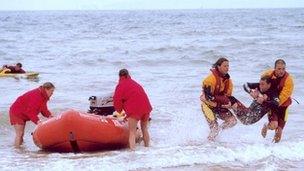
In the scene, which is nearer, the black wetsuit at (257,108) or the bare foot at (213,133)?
the black wetsuit at (257,108)

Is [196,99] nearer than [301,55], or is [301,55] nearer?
[196,99]

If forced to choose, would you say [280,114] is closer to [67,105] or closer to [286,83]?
[286,83]

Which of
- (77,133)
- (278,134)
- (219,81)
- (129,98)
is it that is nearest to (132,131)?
(129,98)

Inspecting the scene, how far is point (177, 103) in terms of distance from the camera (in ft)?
40.9

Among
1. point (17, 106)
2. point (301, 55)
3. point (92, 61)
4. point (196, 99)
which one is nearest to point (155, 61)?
point (92, 61)

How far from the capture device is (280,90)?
25.1 ft

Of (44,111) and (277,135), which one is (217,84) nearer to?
(277,135)

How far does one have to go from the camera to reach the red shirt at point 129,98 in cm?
746

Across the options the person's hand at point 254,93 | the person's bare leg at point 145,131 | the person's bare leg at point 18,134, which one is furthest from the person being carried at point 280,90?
the person's bare leg at point 18,134

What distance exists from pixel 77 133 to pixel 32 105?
3.36ft

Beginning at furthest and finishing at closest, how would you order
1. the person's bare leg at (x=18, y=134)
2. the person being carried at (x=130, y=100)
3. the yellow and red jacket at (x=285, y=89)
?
the person's bare leg at (x=18, y=134) → the yellow and red jacket at (x=285, y=89) → the person being carried at (x=130, y=100)

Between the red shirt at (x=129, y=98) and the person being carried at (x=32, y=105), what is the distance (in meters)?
1.04

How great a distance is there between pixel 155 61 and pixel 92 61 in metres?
2.66

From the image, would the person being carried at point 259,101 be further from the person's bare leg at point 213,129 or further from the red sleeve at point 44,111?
the red sleeve at point 44,111
